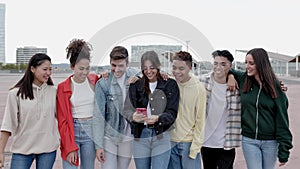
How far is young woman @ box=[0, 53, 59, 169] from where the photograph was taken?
9.50 ft

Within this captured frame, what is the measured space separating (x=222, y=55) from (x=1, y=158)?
2172 mm

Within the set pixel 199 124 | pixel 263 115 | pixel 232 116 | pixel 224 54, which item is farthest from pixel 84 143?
pixel 263 115

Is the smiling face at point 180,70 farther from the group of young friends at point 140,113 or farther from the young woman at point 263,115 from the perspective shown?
the young woman at point 263,115

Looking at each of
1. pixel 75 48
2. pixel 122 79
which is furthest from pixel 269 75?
pixel 75 48

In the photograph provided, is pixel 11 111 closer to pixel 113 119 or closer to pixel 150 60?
pixel 113 119

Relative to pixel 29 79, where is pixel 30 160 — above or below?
below

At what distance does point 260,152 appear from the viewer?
3.17 meters

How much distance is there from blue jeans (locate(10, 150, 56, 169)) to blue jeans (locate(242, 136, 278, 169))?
1.80 meters

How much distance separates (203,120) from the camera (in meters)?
3.12

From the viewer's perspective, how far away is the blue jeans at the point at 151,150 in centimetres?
296

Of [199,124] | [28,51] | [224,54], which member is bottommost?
[199,124]

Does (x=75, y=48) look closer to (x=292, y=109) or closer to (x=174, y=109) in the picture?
(x=174, y=109)

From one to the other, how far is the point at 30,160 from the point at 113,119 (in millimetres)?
807

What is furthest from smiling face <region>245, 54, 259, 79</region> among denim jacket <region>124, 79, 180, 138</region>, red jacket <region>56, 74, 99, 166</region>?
red jacket <region>56, 74, 99, 166</region>
